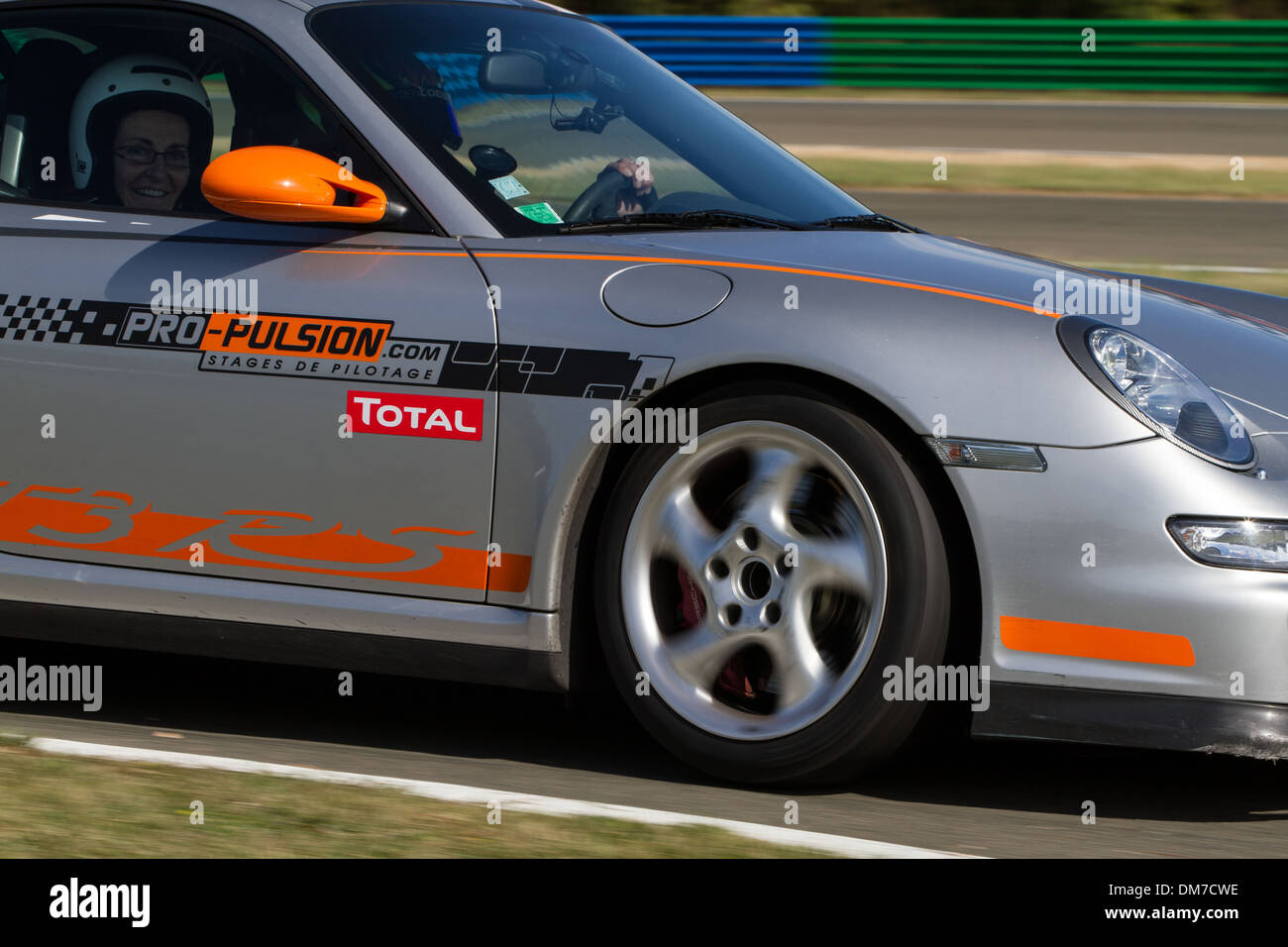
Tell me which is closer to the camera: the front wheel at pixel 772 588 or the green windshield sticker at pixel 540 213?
the front wheel at pixel 772 588

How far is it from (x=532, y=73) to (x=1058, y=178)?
546 inches

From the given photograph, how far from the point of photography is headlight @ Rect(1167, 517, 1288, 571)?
11.6 feet

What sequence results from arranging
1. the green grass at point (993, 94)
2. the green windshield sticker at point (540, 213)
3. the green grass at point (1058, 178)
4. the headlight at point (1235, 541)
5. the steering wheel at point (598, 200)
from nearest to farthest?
the headlight at point (1235, 541) → the green windshield sticker at point (540, 213) → the steering wheel at point (598, 200) → the green grass at point (1058, 178) → the green grass at point (993, 94)

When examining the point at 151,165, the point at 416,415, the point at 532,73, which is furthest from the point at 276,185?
the point at 532,73

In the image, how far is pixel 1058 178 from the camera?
17.8 m

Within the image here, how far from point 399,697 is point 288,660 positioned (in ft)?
2.32

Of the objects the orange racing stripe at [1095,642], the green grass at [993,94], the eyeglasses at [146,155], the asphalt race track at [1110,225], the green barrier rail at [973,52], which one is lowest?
the orange racing stripe at [1095,642]

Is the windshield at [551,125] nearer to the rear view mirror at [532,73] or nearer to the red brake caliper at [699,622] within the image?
the rear view mirror at [532,73]

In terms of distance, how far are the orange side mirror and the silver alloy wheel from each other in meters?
0.95

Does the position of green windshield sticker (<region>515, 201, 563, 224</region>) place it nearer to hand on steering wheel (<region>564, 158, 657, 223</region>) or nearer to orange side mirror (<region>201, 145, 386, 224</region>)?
hand on steering wheel (<region>564, 158, 657, 223</region>)

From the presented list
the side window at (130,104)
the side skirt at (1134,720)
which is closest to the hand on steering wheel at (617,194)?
the side window at (130,104)

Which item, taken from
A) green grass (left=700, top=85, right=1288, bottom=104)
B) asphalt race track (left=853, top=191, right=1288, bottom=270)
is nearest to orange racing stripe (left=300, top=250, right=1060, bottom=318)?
asphalt race track (left=853, top=191, right=1288, bottom=270)

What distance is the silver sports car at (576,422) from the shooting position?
3.62m

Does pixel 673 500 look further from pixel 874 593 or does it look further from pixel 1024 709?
pixel 1024 709
